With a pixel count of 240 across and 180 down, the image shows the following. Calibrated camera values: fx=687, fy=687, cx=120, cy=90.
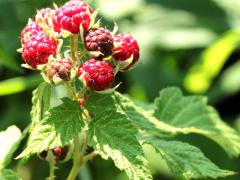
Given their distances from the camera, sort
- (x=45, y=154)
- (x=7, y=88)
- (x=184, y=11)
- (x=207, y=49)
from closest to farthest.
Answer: (x=45, y=154) → (x=7, y=88) → (x=207, y=49) → (x=184, y=11)

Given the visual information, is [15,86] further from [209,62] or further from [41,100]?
[209,62]

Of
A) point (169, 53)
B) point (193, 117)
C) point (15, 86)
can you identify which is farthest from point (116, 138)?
point (169, 53)

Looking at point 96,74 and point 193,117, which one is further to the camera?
point 193,117

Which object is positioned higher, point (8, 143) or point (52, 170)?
point (8, 143)

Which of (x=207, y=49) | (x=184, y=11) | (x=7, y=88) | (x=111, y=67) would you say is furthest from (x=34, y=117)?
(x=184, y=11)

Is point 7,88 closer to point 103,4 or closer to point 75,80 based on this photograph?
point 75,80

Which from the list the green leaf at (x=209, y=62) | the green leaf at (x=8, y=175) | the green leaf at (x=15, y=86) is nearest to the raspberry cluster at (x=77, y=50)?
the green leaf at (x=8, y=175)

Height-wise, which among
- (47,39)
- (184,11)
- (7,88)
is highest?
(184,11)

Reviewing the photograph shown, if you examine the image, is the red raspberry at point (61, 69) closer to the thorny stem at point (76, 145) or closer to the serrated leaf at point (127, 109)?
the thorny stem at point (76, 145)
